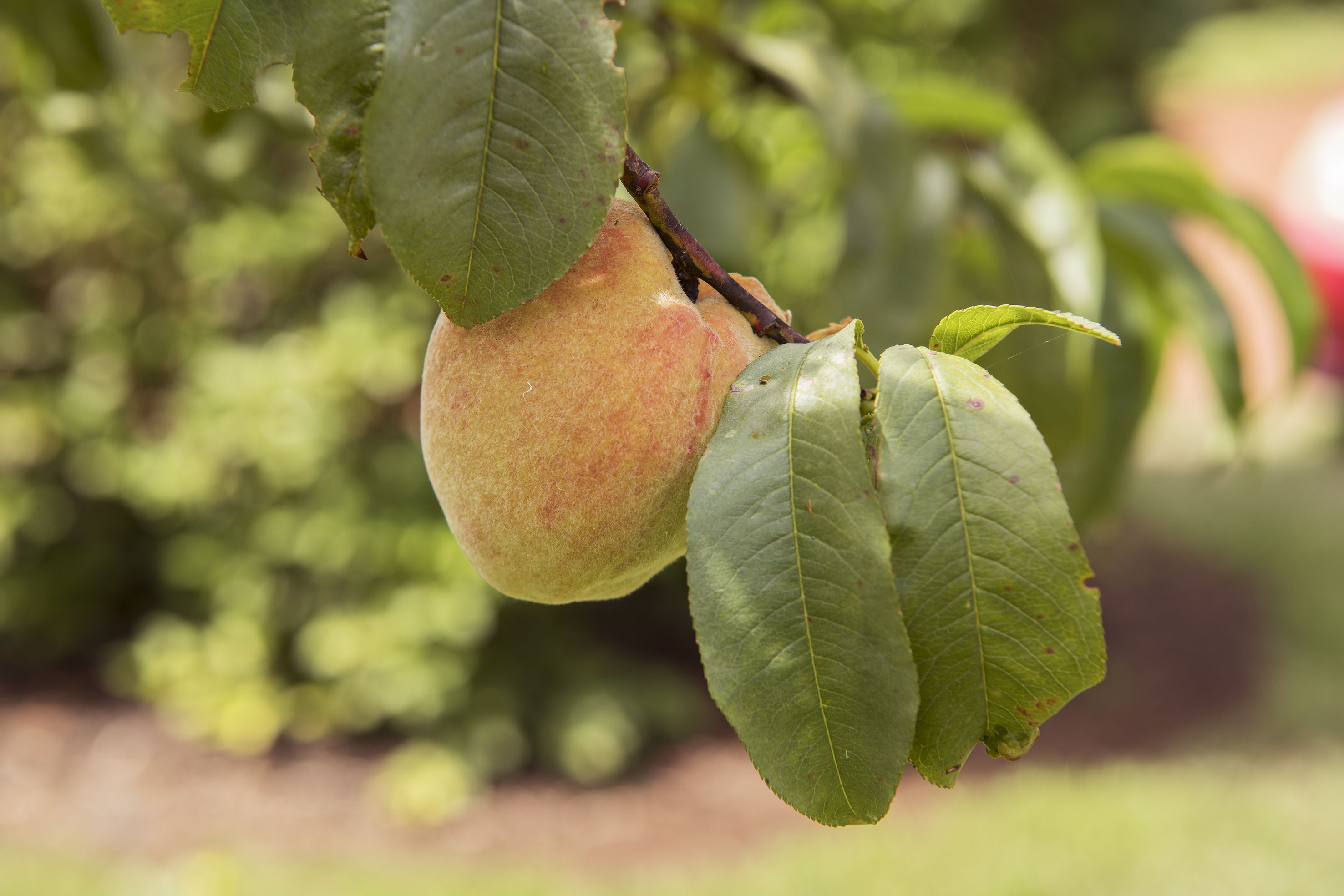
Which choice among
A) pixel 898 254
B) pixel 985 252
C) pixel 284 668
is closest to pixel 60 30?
pixel 898 254

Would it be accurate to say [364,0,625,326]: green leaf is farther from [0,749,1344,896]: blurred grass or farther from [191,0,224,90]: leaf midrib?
[0,749,1344,896]: blurred grass

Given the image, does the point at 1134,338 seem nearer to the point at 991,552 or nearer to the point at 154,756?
the point at 991,552

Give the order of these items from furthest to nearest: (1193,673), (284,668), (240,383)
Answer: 1. (1193,673)
2. (284,668)
3. (240,383)

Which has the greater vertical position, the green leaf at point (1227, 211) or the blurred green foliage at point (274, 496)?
the green leaf at point (1227, 211)

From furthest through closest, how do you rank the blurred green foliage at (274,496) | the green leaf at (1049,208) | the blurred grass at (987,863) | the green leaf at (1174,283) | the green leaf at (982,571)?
the blurred green foliage at (274,496) → the blurred grass at (987,863) → the green leaf at (1174,283) → the green leaf at (1049,208) → the green leaf at (982,571)

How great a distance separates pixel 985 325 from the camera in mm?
429

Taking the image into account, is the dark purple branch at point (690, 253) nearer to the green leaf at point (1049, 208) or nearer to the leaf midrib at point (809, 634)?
the leaf midrib at point (809, 634)

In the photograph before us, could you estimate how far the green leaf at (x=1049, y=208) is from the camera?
3.19ft

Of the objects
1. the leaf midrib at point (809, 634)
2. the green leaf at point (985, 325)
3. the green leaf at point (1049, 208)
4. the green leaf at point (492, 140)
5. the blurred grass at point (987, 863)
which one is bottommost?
the blurred grass at point (987, 863)

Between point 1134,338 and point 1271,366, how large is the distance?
6026 millimetres

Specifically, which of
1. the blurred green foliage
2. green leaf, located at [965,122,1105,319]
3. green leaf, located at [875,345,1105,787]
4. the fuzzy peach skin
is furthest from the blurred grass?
green leaf, located at [875,345,1105,787]

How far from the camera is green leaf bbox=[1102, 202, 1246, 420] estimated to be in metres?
1.15

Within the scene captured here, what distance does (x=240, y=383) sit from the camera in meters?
2.72

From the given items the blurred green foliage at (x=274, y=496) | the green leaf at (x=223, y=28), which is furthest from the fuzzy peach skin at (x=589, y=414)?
the blurred green foliage at (x=274, y=496)
